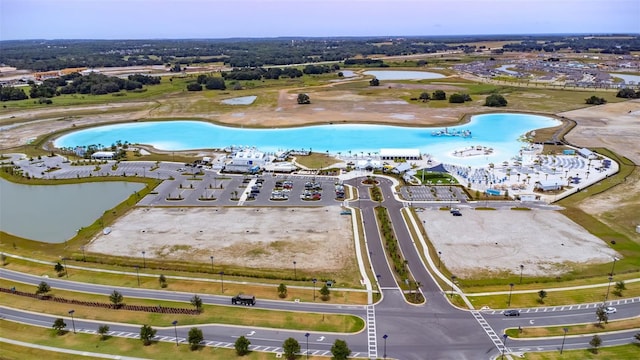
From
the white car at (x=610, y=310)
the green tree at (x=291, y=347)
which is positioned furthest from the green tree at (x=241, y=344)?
the white car at (x=610, y=310)

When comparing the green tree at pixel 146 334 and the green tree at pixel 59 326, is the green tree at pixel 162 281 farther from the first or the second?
the green tree at pixel 59 326

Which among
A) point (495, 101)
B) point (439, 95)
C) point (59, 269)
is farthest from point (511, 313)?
point (439, 95)

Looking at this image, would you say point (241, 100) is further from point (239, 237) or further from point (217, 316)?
point (217, 316)

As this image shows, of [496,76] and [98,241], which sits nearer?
[98,241]

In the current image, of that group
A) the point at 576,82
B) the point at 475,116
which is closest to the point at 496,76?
the point at 576,82

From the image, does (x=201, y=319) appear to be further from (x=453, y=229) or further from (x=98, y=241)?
(x=453, y=229)

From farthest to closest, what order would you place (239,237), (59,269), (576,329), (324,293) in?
(239,237) < (59,269) < (324,293) < (576,329)

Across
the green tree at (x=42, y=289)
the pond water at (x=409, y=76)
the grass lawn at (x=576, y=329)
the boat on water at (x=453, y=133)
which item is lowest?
the grass lawn at (x=576, y=329)
